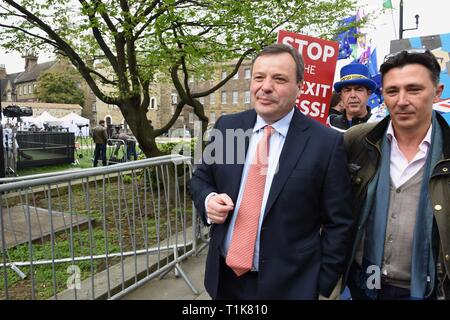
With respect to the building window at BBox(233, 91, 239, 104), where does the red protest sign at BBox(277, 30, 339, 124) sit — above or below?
below

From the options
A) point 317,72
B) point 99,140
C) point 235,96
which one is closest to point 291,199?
point 317,72

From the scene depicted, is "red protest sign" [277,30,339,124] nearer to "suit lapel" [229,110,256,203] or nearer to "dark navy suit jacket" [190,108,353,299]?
"suit lapel" [229,110,256,203]

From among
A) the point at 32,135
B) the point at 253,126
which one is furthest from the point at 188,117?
the point at 253,126

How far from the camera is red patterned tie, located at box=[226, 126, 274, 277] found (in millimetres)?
1870

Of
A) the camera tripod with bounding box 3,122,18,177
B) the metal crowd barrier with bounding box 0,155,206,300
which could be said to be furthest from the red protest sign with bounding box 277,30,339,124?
the camera tripod with bounding box 3,122,18,177

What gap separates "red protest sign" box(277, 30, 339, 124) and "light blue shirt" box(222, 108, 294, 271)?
173 centimetres

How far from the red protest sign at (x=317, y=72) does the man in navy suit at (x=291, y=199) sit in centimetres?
173

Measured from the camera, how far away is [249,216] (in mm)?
1875

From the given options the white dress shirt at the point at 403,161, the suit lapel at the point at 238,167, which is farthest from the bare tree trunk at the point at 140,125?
the white dress shirt at the point at 403,161

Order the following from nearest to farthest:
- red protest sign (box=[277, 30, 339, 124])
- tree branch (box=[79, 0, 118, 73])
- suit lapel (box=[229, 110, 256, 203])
Answer: 1. suit lapel (box=[229, 110, 256, 203])
2. red protest sign (box=[277, 30, 339, 124])
3. tree branch (box=[79, 0, 118, 73])

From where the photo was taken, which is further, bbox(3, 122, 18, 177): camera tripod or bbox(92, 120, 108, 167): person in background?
bbox(92, 120, 108, 167): person in background

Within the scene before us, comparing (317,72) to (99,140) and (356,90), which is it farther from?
(99,140)

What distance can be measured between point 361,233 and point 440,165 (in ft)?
1.61

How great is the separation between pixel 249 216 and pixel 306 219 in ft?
0.93
